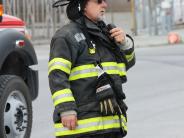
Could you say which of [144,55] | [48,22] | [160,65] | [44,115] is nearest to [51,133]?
[44,115]

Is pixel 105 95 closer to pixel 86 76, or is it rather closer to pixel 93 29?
pixel 86 76

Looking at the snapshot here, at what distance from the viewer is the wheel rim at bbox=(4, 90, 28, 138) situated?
6.32 m

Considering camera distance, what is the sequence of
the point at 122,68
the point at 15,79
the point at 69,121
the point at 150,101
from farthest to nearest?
1. the point at 150,101
2. the point at 15,79
3. the point at 122,68
4. the point at 69,121

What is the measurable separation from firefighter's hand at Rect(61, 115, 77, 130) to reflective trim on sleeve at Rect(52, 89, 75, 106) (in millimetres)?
101

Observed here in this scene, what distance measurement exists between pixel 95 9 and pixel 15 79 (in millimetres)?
2220

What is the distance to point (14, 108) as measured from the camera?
253 inches

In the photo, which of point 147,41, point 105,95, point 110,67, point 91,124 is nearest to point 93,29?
point 110,67

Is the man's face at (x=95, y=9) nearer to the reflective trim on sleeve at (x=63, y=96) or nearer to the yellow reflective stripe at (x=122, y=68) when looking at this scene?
the yellow reflective stripe at (x=122, y=68)

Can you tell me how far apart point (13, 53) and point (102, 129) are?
250 cm

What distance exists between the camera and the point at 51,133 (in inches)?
331

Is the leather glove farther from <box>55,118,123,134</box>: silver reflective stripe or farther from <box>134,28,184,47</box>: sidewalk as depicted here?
<box>134,28,184,47</box>: sidewalk

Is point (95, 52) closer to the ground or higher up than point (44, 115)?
higher up

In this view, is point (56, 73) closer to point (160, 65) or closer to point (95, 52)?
point (95, 52)

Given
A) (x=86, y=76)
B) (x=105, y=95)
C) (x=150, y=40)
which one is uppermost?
(x=86, y=76)
